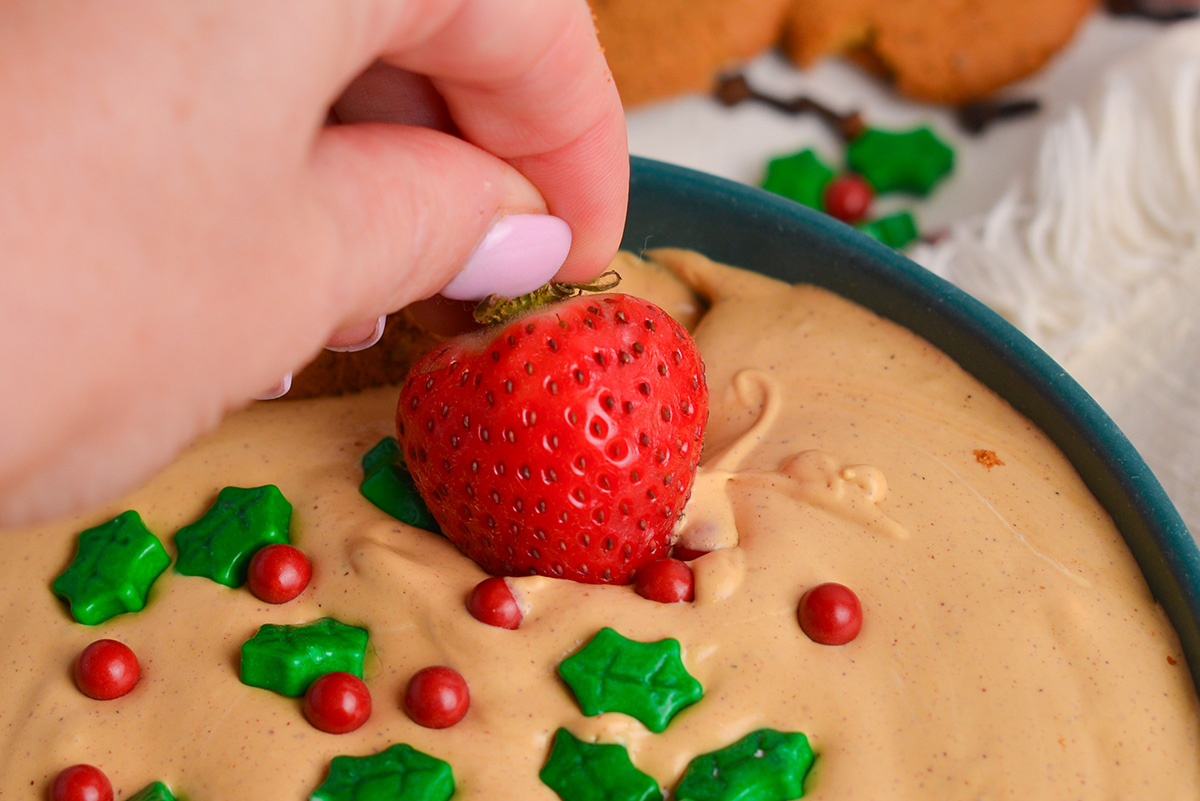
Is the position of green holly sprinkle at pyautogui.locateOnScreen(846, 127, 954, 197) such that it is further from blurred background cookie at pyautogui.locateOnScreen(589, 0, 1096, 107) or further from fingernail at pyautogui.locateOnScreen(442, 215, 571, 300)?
fingernail at pyautogui.locateOnScreen(442, 215, 571, 300)

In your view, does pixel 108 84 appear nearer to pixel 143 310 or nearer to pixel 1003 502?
pixel 143 310

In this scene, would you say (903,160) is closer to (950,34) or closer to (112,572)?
(950,34)

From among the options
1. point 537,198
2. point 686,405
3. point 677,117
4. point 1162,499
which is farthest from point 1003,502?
point 677,117

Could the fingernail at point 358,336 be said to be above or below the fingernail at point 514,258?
below

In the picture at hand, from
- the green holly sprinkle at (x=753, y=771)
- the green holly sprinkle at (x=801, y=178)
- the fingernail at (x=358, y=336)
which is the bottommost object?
the green holly sprinkle at (x=801, y=178)

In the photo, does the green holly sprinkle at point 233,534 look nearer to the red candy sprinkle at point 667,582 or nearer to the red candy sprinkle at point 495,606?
the red candy sprinkle at point 495,606

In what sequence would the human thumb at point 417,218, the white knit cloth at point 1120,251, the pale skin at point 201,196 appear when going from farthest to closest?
the white knit cloth at point 1120,251
the human thumb at point 417,218
the pale skin at point 201,196

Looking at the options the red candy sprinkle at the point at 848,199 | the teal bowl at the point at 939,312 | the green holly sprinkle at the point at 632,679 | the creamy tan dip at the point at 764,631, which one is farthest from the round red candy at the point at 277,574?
the red candy sprinkle at the point at 848,199
